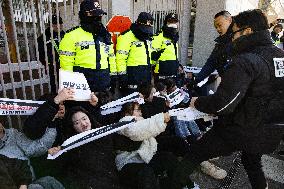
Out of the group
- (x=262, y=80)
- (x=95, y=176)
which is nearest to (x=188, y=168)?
(x=95, y=176)

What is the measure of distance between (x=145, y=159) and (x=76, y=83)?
1034 millimetres

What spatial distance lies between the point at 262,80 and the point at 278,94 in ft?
0.79

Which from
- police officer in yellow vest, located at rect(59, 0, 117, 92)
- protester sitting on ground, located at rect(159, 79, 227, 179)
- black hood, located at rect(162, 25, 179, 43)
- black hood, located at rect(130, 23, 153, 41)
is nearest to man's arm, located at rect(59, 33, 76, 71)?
police officer in yellow vest, located at rect(59, 0, 117, 92)

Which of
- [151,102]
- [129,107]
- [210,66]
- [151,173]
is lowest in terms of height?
[151,173]

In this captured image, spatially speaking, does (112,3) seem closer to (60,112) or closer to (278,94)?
(60,112)

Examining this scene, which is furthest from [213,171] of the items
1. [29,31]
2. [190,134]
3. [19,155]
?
[29,31]

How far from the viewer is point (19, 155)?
2.78m

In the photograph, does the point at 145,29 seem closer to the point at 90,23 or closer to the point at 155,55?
the point at 155,55

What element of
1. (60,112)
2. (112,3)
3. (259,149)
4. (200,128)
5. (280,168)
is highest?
(112,3)

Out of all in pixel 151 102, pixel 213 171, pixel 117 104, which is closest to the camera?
pixel 117 104

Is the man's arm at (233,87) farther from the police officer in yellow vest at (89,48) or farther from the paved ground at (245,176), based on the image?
the police officer in yellow vest at (89,48)

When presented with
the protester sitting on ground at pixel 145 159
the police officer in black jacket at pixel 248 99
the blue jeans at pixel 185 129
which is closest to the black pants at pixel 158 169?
the protester sitting on ground at pixel 145 159

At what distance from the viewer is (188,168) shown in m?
2.82

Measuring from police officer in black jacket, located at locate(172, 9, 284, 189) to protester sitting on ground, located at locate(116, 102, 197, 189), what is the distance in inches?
10.9
